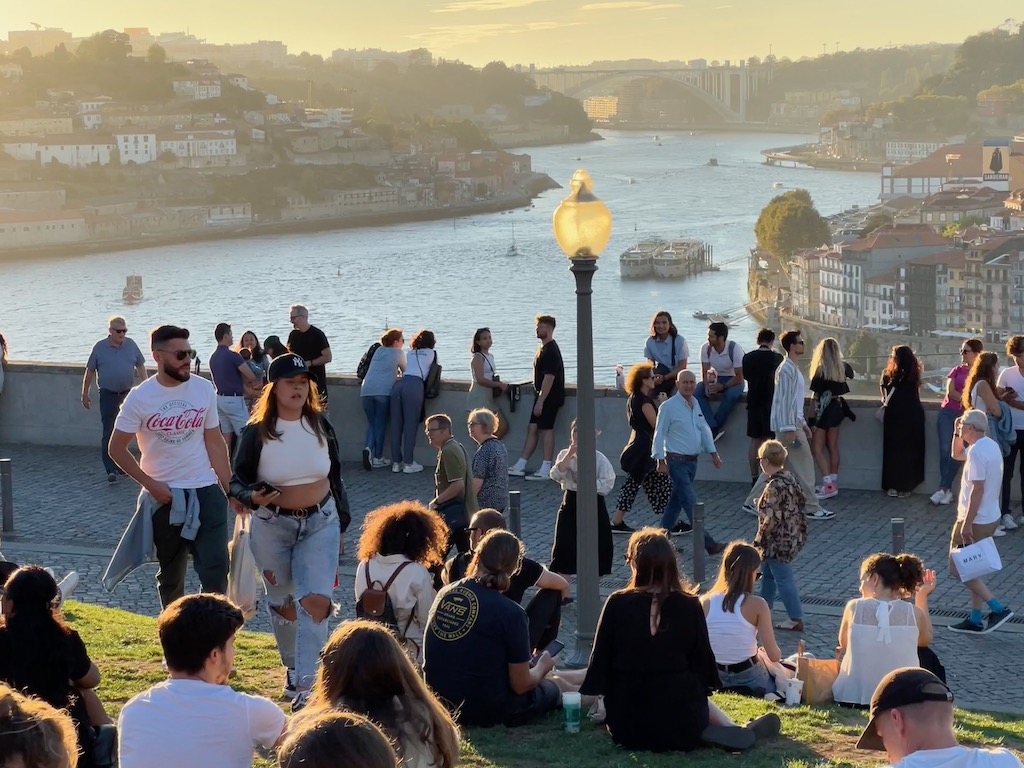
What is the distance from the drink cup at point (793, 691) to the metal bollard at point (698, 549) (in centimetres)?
205

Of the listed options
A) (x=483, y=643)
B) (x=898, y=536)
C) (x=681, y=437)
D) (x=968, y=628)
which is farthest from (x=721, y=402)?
(x=483, y=643)

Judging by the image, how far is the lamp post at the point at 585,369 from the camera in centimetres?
534

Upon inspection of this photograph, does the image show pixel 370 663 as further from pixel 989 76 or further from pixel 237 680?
pixel 989 76

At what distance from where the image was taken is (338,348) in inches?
2697

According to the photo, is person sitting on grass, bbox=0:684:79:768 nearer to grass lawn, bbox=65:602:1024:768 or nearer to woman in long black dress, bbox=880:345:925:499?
grass lawn, bbox=65:602:1024:768

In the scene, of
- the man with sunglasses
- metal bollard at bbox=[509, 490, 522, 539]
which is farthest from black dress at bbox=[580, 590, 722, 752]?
the man with sunglasses

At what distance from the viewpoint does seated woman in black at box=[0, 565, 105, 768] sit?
360cm

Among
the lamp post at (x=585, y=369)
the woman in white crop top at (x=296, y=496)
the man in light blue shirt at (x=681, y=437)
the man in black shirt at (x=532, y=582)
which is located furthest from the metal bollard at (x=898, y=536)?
the woman in white crop top at (x=296, y=496)

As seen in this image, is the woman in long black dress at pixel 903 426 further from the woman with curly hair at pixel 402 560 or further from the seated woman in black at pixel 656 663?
the seated woman in black at pixel 656 663

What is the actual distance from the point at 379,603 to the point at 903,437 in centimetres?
508

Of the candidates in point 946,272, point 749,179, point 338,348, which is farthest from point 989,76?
point 338,348

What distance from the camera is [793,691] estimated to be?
16.8 ft

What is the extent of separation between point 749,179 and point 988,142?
88.7ft

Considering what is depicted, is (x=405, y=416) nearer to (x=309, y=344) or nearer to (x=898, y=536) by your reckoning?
(x=309, y=344)
